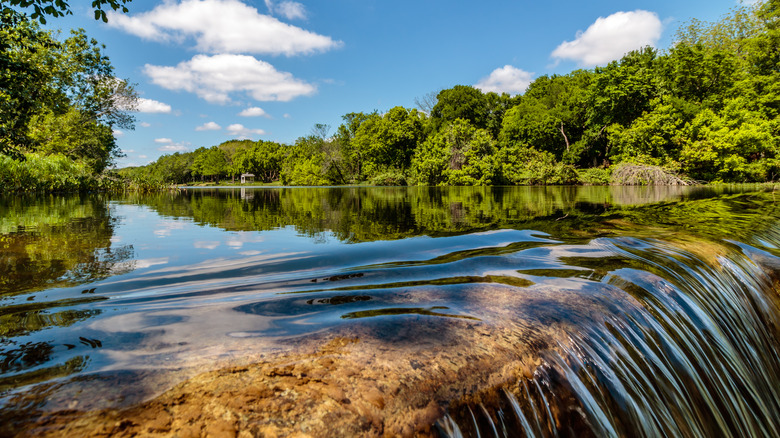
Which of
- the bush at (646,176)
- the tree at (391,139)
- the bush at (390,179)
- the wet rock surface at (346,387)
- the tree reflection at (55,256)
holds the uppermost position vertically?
the tree at (391,139)

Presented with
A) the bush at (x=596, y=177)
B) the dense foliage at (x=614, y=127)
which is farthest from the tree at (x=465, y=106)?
the bush at (x=596, y=177)

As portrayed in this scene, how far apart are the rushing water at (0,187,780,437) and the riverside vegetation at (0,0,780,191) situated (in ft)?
29.8

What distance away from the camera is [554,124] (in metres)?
45.6

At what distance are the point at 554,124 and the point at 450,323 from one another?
1949 inches

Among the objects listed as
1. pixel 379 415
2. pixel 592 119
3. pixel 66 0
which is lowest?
pixel 379 415

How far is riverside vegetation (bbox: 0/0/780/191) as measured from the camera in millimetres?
22016

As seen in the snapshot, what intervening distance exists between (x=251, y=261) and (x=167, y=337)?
2192 millimetres

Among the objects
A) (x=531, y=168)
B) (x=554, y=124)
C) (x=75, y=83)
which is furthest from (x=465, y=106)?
(x=75, y=83)

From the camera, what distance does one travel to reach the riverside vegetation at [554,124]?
22.0 metres

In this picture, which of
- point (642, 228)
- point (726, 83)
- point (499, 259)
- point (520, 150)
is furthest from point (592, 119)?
point (499, 259)

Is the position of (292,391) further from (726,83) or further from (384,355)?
(726,83)

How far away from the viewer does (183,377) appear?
1.60 m

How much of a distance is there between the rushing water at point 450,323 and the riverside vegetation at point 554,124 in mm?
9076

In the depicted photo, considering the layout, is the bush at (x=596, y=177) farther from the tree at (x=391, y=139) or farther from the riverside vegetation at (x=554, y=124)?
the tree at (x=391, y=139)
